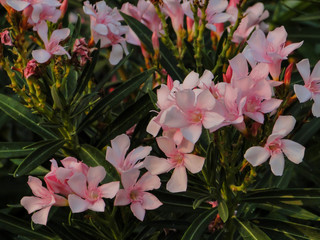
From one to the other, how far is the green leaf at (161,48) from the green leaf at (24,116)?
339 mm

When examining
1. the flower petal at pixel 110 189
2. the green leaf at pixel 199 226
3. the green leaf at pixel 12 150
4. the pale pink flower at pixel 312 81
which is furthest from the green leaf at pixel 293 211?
the green leaf at pixel 12 150

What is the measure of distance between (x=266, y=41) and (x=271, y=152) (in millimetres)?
238

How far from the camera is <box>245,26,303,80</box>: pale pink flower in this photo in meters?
1.15

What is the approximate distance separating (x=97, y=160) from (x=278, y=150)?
0.42 m

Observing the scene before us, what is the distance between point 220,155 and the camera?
4.14 ft

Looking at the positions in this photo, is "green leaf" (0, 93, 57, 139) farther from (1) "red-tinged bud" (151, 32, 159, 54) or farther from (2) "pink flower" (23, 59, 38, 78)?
(1) "red-tinged bud" (151, 32, 159, 54)

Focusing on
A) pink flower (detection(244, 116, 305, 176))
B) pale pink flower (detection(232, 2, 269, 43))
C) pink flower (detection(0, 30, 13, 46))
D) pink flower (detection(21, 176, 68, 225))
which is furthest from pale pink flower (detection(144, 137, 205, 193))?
pale pink flower (detection(232, 2, 269, 43))

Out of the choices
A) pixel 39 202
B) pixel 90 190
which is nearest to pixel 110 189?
pixel 90 190

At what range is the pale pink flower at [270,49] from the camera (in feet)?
3.78

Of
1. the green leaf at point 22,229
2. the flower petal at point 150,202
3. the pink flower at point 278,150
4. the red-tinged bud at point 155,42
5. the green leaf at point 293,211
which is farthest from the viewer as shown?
the red-tinged bud at point 155,42

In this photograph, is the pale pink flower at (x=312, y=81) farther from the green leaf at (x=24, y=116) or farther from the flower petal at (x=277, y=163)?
the green leaf at (x=24, y=116)

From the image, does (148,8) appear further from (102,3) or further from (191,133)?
(191,133)

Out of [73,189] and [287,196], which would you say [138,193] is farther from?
[287,196]

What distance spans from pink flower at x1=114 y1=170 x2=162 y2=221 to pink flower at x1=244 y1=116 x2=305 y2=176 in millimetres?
212
